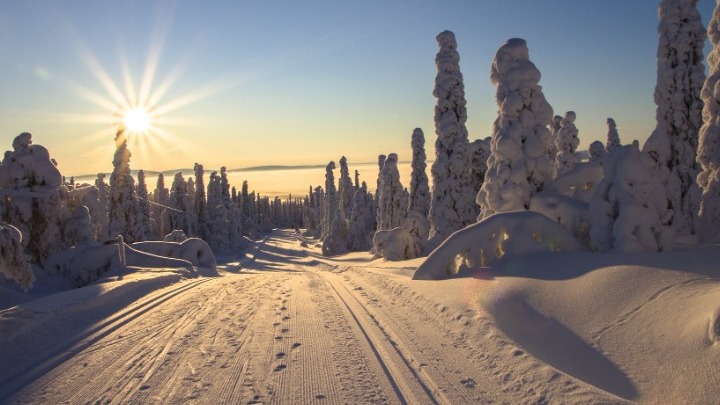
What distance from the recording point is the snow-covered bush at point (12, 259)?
8969 millimetres

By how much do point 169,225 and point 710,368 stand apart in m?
83.5

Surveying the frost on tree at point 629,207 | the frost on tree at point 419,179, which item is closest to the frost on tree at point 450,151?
the frost on tree at point 419,179

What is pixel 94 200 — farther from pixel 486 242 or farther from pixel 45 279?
pixel 486 242

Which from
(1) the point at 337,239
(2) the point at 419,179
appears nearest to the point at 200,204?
(1) the point at 337,239

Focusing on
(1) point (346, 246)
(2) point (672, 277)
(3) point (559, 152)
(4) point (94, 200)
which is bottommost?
(1) point (346, 246)

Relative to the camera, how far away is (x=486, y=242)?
12.6 m

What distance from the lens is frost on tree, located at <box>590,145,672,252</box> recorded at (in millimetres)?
10336

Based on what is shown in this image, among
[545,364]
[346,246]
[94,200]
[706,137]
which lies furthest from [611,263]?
[346,246]

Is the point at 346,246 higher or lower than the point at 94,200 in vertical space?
lower

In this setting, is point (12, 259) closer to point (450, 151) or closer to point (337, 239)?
point (450, 151)

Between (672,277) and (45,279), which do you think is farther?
(45,279)

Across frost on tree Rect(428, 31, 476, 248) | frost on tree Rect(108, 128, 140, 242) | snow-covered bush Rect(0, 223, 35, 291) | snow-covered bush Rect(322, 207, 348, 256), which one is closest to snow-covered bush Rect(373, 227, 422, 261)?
frost on tree Rect(428, 31, 476, 248)

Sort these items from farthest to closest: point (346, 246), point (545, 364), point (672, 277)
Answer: point (346, 246), point (672, 277), point (545, 364)

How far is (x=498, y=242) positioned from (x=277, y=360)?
8036 mm
